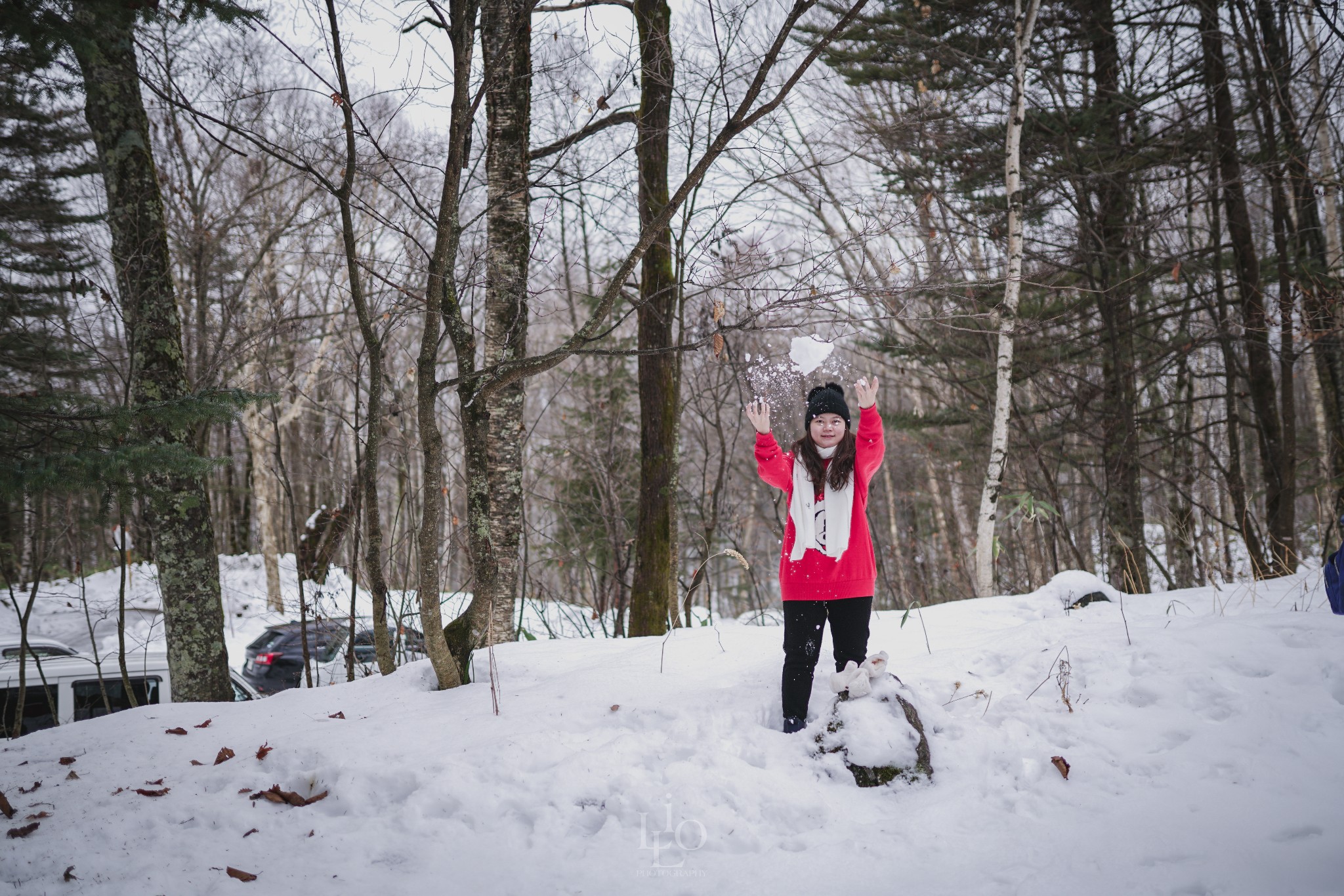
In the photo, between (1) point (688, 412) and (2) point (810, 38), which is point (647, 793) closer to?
(2) point (810, 38)

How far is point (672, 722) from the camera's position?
305 centimetres

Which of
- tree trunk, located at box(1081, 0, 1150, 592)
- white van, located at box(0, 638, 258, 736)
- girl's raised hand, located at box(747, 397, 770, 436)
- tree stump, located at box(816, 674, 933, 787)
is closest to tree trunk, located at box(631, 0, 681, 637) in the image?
girl's raised hand, located at box(747, 397, 770, 436)

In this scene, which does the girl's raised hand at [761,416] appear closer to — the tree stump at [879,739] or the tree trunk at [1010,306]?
the tree stump at [879,739]

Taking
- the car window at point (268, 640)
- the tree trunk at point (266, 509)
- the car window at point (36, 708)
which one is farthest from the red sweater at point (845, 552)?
the tree trunk at point (266, 509)

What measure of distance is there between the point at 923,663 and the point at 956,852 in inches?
53.3

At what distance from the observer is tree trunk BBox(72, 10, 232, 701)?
14.4ft

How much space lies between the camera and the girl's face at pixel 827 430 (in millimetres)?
3162

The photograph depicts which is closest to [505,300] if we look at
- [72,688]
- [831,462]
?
[831,462]

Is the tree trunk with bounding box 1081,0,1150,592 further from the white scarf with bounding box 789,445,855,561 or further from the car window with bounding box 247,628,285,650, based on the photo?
the car window with bounding box 247,628,285,650

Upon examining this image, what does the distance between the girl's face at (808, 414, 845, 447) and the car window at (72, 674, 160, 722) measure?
6378mm

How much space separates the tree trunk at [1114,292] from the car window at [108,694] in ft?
31.3

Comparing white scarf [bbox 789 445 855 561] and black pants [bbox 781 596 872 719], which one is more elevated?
white scarf [bbox 789 445 855 561]

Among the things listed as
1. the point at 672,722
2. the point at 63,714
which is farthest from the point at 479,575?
the point at 63,714

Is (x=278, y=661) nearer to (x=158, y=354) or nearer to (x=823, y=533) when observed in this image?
(x=158, y=354)
